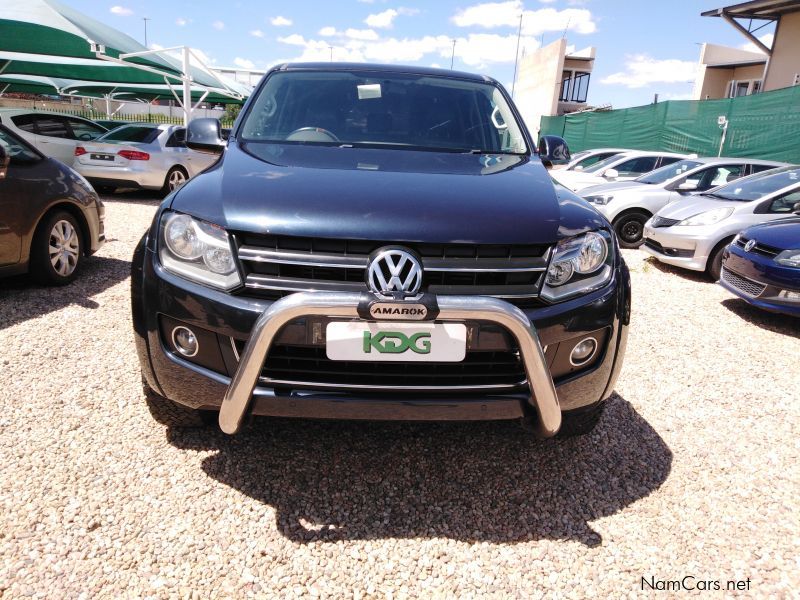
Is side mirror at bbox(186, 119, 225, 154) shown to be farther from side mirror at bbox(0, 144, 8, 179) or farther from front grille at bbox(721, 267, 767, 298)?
front grille at bbox(721, 267, 767, 298)

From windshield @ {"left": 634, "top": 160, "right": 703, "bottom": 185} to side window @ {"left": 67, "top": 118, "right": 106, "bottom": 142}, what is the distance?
390 inches

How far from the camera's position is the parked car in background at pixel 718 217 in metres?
6.54

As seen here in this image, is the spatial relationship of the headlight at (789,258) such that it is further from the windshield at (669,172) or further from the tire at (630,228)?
the windshield at (669,172)

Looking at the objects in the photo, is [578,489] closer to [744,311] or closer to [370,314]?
[370,314]

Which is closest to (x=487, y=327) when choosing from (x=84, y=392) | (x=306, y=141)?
(x=306, y=141)

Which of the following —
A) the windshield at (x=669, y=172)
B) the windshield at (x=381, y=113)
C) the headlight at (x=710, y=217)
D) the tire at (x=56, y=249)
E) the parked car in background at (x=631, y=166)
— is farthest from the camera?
the parked car in background at (x=631, y=166)

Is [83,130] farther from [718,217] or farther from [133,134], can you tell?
[718,217]

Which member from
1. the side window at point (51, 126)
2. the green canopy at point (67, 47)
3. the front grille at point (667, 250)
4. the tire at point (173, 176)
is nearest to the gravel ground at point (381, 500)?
the front grille at point (667, 250)

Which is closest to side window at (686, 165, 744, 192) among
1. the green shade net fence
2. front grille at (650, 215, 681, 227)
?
front grille at (650, 215, 681, 227)

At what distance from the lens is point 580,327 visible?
206 centimetres

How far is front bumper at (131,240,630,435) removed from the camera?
5.93 feet

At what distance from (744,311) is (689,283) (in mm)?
1156

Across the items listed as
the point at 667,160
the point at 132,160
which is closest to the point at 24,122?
the point at 132,160

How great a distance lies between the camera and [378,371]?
1.96 m
